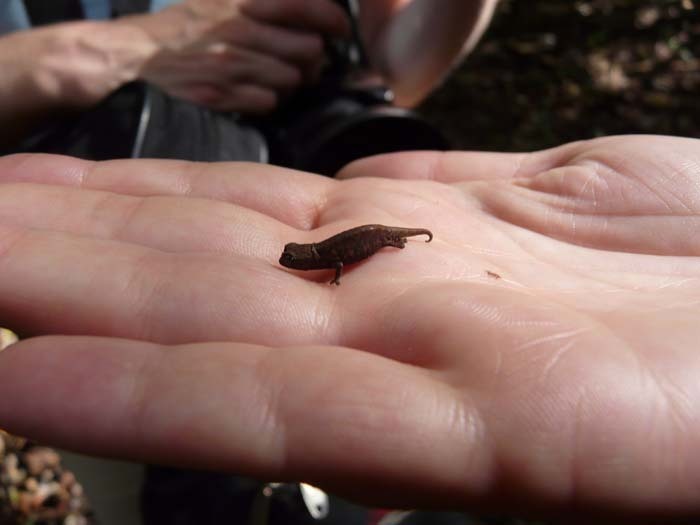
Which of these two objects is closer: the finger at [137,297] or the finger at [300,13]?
the finger at [137,297]

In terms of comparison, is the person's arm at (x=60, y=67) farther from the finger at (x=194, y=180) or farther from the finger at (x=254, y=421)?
the finger at (x=254, y=421)

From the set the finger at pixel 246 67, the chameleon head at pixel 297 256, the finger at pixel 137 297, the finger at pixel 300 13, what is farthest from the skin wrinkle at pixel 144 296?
the finger at pixel 300 13

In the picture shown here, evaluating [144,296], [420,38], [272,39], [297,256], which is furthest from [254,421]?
[420,38]

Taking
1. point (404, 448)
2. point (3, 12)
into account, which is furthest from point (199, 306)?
point (3, 12)

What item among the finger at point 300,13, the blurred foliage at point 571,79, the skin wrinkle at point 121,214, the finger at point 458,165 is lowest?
the blurred foliage at point 571,79

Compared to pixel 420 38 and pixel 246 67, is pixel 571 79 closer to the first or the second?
pixel 420 38

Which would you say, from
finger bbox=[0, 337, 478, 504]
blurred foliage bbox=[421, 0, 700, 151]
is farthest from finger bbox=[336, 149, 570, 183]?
blurred foliage bbox=[421, 0, 700, 151]
